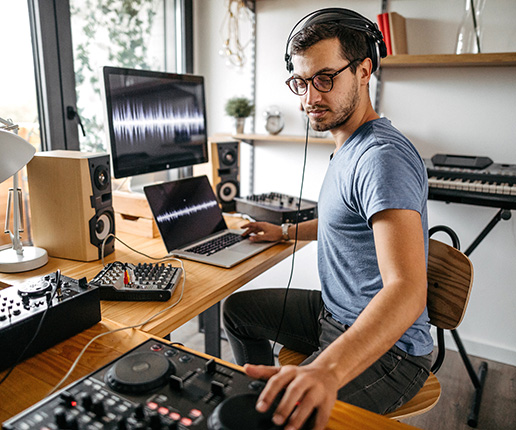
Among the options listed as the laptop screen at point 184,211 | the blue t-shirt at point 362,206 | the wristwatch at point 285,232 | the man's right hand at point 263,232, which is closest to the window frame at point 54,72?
the laptop screen at point 184,211

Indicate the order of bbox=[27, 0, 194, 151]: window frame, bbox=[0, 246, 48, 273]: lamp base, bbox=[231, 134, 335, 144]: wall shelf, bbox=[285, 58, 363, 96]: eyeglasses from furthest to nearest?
bbox=[231, 134, 335, 144]: wall shelf
bbox=[27, 0, 194, 151]: window frame
bbox=[0, 246, 48, 273]: lamp base
bbox=[285, 58, 363, 96]: eyeglasses

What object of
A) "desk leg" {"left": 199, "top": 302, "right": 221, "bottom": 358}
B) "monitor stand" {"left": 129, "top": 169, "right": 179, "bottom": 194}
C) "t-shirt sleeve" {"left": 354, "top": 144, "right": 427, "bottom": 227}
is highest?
"t-shirt sleeve" {"left": 354, "top": 144, "right": 427, "bottom": 227}

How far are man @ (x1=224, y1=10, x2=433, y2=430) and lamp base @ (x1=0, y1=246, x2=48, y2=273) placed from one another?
2.08 ft

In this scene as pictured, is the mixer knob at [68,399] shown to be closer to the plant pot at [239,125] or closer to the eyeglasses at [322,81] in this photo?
the eyeglasses at [322,81]

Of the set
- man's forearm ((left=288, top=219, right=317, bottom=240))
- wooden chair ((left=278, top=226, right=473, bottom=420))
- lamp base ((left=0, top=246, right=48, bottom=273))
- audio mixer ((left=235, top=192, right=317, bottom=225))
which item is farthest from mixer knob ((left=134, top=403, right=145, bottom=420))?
audio mixer ((left=235, top=192, right=317, bottom=225))

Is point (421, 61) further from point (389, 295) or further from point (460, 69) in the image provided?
point (389, 295)

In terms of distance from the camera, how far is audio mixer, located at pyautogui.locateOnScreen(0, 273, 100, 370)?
31.0 inches

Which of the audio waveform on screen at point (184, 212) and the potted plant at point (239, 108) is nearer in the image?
the audio waveform on screen at point (184, 212)

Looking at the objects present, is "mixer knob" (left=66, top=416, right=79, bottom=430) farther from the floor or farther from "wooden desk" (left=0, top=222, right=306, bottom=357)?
the floor

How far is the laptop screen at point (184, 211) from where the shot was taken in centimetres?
153

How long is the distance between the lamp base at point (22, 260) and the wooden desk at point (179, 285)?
15 mm

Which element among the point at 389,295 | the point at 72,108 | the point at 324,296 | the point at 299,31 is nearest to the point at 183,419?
the point at 389,295

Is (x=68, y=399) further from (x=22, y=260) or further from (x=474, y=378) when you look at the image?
(x=474, y=378)

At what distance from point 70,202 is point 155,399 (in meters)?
0.93
